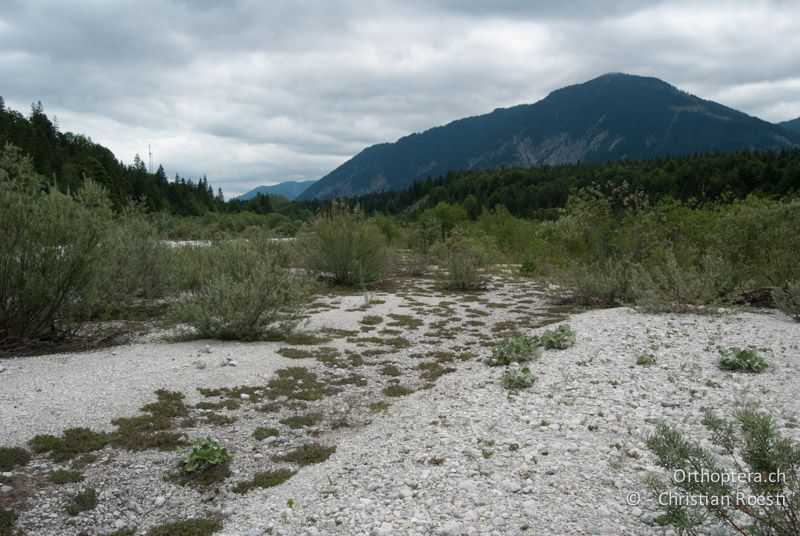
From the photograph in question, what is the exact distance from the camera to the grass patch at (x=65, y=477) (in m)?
4.46

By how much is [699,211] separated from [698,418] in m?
11.3

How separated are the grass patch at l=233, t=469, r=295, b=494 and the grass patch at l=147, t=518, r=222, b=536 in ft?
1.75

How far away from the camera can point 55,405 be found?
5953 mm

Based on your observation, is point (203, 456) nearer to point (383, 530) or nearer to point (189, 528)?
point (189, 528)

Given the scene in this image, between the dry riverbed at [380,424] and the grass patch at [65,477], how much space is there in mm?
67

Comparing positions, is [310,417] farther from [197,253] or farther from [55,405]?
[197,253]

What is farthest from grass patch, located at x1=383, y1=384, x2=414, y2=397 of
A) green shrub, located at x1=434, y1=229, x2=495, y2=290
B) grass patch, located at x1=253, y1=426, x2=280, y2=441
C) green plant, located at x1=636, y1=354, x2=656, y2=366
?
green shrub, located at x1=434, y1=229, x2=495, y2=290

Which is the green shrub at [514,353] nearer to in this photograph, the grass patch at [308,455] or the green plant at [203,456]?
the grass patch at [308,455]

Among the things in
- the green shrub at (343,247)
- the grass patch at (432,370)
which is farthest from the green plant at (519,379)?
the green shrub at (343,247)

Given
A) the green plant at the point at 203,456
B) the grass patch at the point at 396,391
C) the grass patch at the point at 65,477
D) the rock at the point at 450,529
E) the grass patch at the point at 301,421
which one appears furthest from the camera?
the grass patch at the point at 396,391

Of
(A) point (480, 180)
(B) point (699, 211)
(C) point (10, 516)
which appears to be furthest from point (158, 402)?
(A) point (480, 180)

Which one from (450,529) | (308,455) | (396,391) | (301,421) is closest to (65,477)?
(308,455)

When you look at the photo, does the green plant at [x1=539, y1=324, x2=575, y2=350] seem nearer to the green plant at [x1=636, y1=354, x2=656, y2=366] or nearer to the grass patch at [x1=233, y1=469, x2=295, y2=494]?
the green plant at [x1=636, y1=354, x2=656, y2=366]

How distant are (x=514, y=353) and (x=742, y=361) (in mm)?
3053
